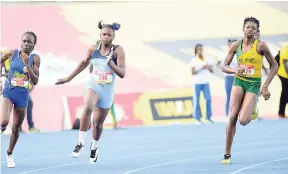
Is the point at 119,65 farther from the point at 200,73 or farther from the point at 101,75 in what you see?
the point at 200,73

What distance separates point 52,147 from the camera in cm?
1501

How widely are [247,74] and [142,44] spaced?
11042mm

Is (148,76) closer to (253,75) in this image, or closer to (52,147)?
(52,147)

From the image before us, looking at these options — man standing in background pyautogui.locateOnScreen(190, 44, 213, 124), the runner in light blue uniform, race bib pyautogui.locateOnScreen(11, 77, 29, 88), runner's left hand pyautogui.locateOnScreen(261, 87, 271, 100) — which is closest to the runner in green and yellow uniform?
runner's left hand pyautogui.locateOnScreen(261, 87, 271, 100)

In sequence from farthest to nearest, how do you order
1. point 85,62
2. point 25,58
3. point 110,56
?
point 85,62 < point 25,58 < point 110,56

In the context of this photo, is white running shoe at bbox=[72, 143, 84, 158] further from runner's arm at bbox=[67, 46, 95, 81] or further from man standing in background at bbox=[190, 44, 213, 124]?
A: man standing in background at bbox=[190, 44, 213, 124]

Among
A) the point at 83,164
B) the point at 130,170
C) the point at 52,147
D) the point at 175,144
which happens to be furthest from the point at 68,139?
the point at 130,170

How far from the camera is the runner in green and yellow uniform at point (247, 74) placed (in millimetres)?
10891

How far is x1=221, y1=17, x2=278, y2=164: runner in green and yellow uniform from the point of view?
35.7ft

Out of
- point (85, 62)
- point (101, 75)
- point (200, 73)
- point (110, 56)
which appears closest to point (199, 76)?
point (200, 73)

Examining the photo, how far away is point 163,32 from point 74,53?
2.53m

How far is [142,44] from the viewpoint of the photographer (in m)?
21.9

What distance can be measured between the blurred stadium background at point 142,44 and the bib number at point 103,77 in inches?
362

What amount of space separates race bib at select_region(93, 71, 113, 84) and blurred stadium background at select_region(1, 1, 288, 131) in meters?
9.20
